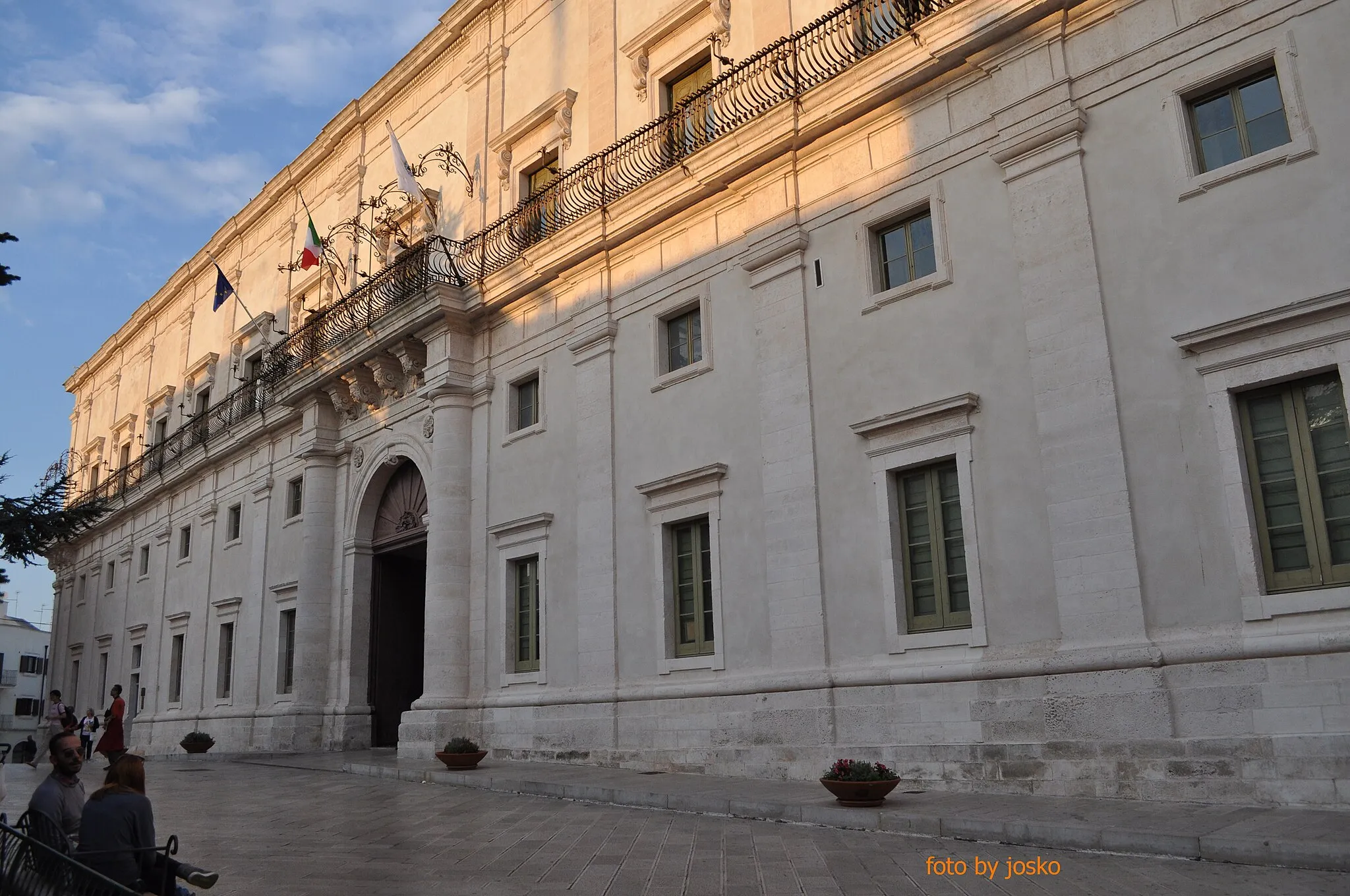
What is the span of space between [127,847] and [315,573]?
18.8m

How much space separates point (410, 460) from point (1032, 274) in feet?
45.9

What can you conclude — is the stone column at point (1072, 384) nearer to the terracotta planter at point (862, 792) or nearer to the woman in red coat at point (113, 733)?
the terracotta planter at point (862, 792)

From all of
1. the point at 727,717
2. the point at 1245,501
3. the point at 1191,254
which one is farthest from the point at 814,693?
the point at 1191,254

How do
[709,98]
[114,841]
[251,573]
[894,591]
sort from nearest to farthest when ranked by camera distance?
[114,841]
[894,591]
[709,98]
[251,573]

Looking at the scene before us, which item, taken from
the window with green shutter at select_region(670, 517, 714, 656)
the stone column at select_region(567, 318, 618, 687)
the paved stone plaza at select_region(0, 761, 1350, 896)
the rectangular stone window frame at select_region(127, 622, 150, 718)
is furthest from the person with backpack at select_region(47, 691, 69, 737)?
the window with green shutter at select_region(670, 517, 714, 656)

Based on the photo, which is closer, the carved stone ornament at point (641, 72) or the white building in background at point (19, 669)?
the carved stone ornament at point (641, 72)

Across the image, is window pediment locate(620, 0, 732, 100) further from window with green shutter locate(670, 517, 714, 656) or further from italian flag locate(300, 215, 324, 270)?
italian flag locate(300, 215, 324, 270)

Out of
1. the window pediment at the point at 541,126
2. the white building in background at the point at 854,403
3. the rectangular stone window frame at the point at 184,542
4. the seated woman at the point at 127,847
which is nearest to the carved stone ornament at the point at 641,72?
the white building in background at the point at 854,403

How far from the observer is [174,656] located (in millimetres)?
30922

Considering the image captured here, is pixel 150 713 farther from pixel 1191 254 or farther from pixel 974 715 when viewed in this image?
pixel 1191 254

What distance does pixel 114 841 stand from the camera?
17.1 feet

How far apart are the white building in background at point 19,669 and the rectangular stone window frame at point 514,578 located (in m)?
Result: 73.7

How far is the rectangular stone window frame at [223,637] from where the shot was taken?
2702 cm

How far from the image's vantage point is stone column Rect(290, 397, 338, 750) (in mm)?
22812
